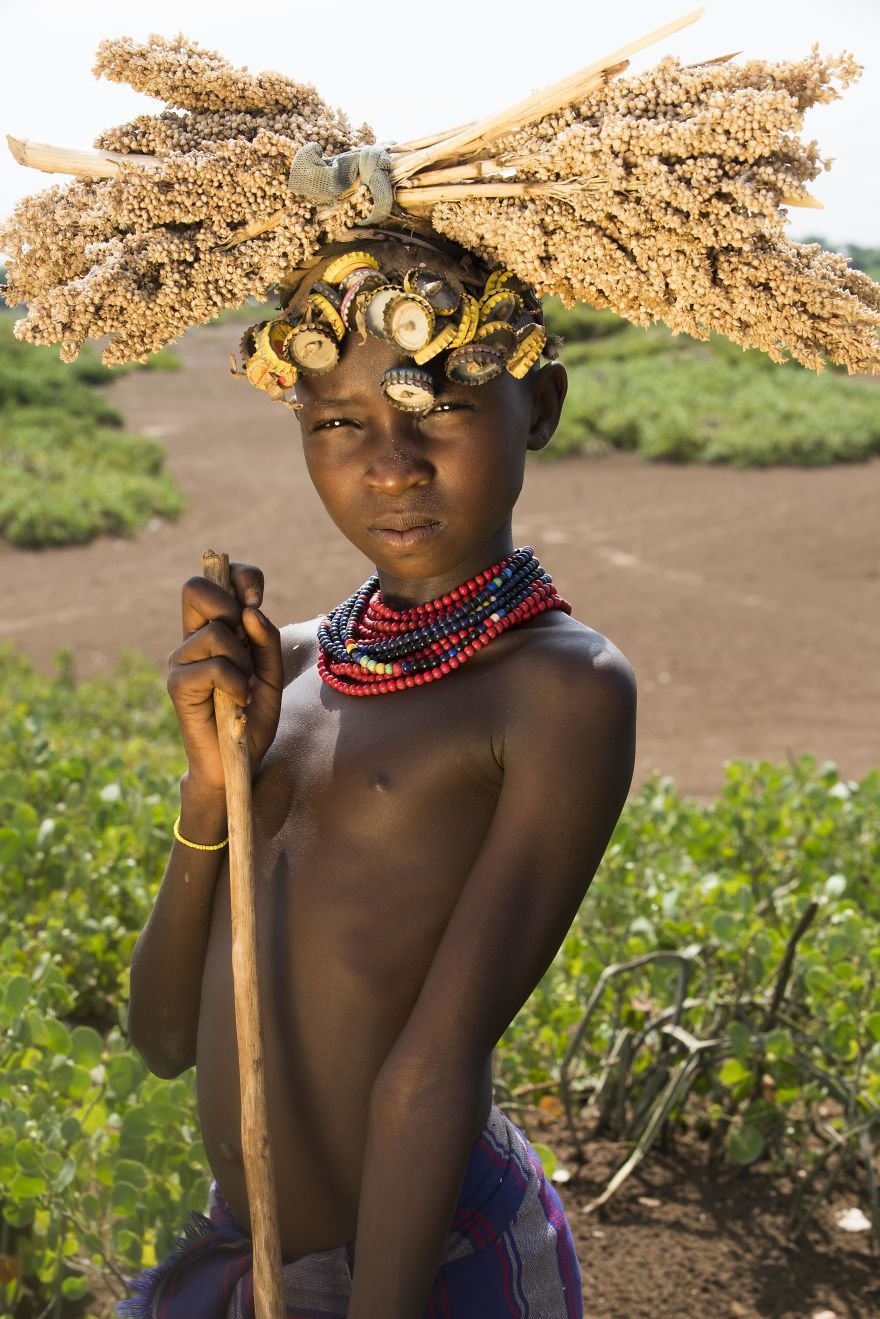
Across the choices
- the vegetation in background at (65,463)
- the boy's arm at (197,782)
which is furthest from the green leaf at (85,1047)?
the vegetation in background at (65,463)

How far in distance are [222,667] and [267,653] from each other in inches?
4.7

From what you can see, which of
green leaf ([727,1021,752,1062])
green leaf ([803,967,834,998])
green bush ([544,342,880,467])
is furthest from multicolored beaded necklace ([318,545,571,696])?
green bush ([544,342,880,467])

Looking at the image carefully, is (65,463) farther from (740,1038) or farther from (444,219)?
(444,219)

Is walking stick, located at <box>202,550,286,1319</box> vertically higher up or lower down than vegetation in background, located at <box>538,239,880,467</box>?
higher up

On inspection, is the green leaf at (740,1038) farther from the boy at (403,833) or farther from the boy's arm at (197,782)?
the boy's arm at (197,782)

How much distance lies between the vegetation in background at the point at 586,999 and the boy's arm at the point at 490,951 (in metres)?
0.90

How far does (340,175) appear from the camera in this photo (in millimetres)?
1700

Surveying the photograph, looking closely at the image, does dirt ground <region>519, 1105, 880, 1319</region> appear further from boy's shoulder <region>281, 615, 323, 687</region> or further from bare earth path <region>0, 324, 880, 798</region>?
bare earth path <region>0, 324, 880, 798</region>

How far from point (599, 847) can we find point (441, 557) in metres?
0.40

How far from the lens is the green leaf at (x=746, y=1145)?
2.92 m

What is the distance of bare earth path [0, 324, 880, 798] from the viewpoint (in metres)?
7.87

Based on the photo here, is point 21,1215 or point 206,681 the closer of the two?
point 206,681

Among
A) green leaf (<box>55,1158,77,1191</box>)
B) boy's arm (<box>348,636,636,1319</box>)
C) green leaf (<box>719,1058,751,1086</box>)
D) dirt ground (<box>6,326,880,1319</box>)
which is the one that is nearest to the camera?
boy's arm (<box>348,636,636,1319</box>)

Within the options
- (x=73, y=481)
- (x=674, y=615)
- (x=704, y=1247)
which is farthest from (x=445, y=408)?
(x=73, y=481)
